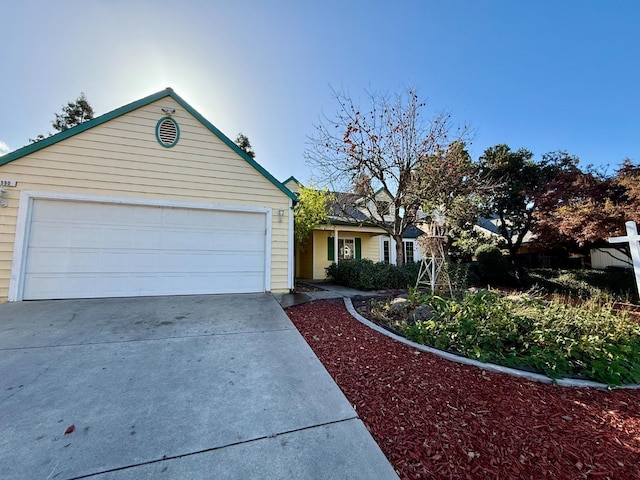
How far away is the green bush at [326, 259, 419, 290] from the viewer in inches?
375

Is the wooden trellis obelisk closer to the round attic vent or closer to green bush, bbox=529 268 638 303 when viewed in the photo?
green bush, bbox=529 268 638 303

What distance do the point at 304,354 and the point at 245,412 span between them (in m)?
1.28

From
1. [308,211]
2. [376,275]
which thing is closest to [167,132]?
[308,211]

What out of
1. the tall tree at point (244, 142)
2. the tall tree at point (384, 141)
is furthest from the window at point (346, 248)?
the tall tree at point (244, 142)

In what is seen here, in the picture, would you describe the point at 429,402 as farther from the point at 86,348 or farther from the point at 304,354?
the point at 86,348

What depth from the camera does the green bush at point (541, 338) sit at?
3191 mm

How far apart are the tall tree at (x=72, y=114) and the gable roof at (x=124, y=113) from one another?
1421 centimetres

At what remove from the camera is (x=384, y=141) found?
9250mm

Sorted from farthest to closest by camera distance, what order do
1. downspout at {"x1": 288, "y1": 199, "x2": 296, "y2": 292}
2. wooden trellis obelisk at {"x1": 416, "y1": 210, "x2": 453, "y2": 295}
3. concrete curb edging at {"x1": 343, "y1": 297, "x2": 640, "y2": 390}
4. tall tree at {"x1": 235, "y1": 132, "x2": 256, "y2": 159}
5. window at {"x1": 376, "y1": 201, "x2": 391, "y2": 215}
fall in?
tall tree at {"x1": 235, "y1": 132, "x2": 256, "y2": 159}, window at {"x1": 376, "y1": 201, "x2": 391, "y2": 215}, downspout at {"x1": 288, "y1": 199, "x2": 296, "y2": 292}, wooden trellis obelisk at {"x1": 416, "y1": 210, "x2": 453, "y2": 295}, concrete curb edging at {"x1": 343, "y1": 297, "x2": 640, "y2": 390}

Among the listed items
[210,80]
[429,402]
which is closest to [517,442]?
[429,402]

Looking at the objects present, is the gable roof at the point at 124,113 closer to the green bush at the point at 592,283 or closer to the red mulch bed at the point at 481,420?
the red mulch bed at the point at 481,420

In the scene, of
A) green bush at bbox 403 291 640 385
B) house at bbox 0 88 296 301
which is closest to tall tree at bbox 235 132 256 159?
house at bbox 0 88 296 301

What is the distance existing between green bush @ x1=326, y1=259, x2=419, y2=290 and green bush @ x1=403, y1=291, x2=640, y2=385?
478cm

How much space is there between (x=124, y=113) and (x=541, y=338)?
29.9 feet
